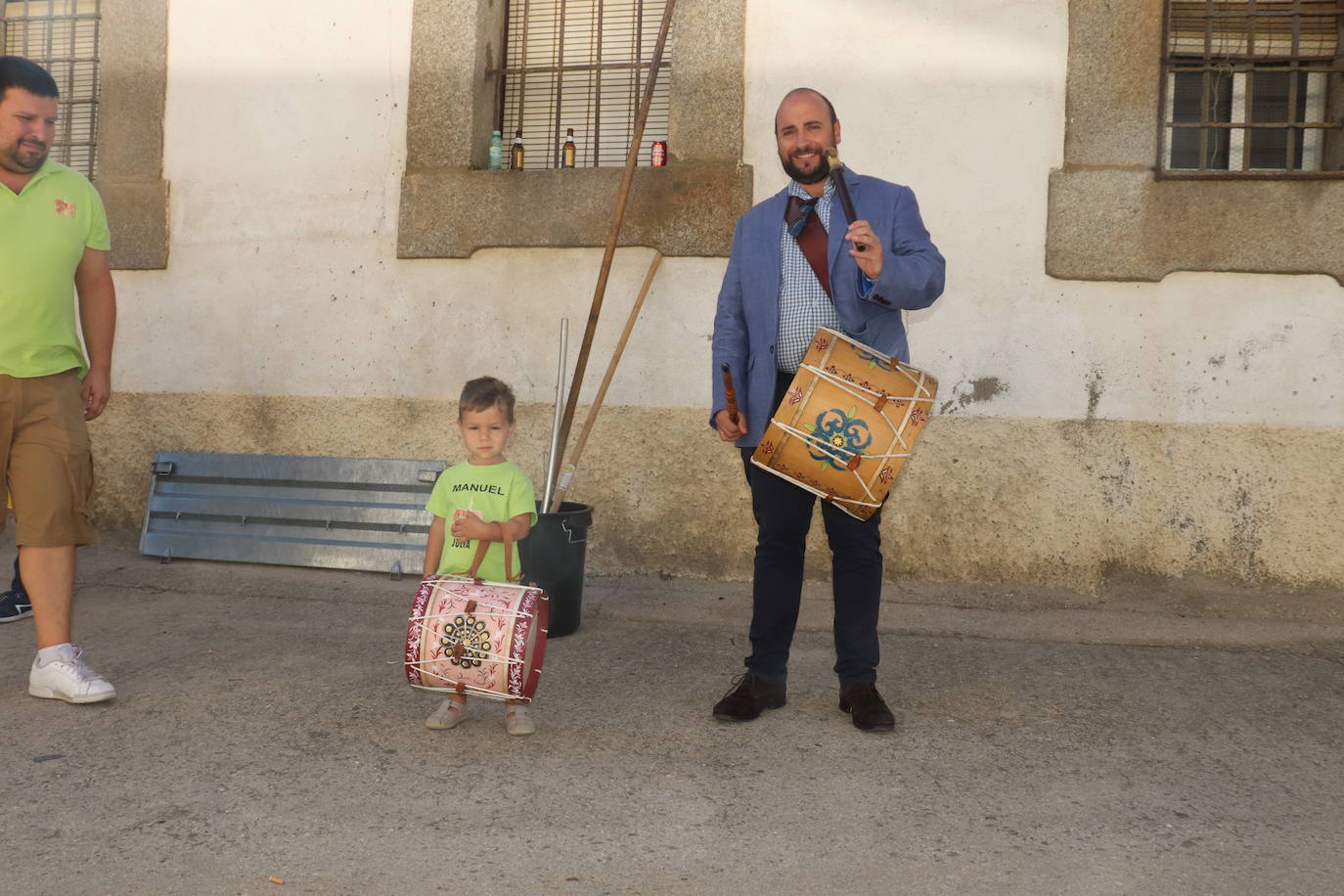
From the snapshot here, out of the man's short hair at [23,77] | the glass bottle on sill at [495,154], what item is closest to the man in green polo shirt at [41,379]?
the man's short hair at [23,77]

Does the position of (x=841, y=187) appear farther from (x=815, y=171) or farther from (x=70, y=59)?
(x=70, y=59)

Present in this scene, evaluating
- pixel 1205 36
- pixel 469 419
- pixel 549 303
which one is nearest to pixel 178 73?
pixel 549 303

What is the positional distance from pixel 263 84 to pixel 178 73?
1.62ft

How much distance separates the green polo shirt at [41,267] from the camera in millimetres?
3443

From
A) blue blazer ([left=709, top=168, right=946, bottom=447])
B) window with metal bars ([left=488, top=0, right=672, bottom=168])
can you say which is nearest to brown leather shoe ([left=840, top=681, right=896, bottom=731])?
blue blazer ([left=709, top=168, right=946, bottom=447])

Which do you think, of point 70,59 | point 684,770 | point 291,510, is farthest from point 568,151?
point 684,770

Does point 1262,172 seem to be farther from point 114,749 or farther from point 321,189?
point 114,749

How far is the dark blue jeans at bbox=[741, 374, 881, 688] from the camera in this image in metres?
3.42

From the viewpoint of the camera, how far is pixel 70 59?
644 centimetres

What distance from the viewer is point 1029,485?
5047 millimetres

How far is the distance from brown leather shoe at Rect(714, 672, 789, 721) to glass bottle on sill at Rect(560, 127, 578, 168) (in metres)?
3.17

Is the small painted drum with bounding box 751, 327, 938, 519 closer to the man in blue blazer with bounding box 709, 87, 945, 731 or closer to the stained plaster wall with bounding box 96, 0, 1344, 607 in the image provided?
the man in blue blazer with bounding box 709, 87, 945, 731

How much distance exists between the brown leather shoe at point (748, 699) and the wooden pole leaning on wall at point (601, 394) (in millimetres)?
1367

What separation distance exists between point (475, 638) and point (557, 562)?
143cm
